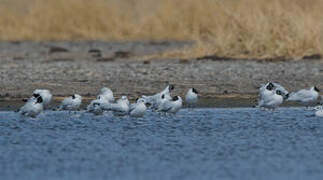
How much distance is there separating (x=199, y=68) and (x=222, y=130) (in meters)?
5.63

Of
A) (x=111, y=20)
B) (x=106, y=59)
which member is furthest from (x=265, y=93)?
(x=111, y=20)

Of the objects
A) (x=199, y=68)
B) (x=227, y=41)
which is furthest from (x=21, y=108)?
(x=227, y=41)

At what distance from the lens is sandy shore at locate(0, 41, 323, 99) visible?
1561cm

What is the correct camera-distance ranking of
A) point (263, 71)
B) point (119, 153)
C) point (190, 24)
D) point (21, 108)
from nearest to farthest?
point (119, 153) < point (21, 108) < point (263, 71) < point (190, 24)

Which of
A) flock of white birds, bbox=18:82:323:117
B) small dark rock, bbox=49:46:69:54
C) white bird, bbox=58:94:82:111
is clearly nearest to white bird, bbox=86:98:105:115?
flock of white birds, bbox=18:82:323:117

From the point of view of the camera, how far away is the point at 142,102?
43.1ft

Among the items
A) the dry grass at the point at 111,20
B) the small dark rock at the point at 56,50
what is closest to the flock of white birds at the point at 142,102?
the dry grass at the point at 111,20

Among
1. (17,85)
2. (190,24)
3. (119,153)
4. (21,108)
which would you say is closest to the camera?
(119,153)

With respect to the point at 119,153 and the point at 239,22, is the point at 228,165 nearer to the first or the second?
the point at 119,153

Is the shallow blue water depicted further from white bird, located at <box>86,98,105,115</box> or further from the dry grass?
the dry grass

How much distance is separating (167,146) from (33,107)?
8.66 ft

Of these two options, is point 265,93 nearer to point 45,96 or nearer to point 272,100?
point 272,100

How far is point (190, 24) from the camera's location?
29.6m

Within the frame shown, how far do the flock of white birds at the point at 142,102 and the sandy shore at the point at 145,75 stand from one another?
1.01m
